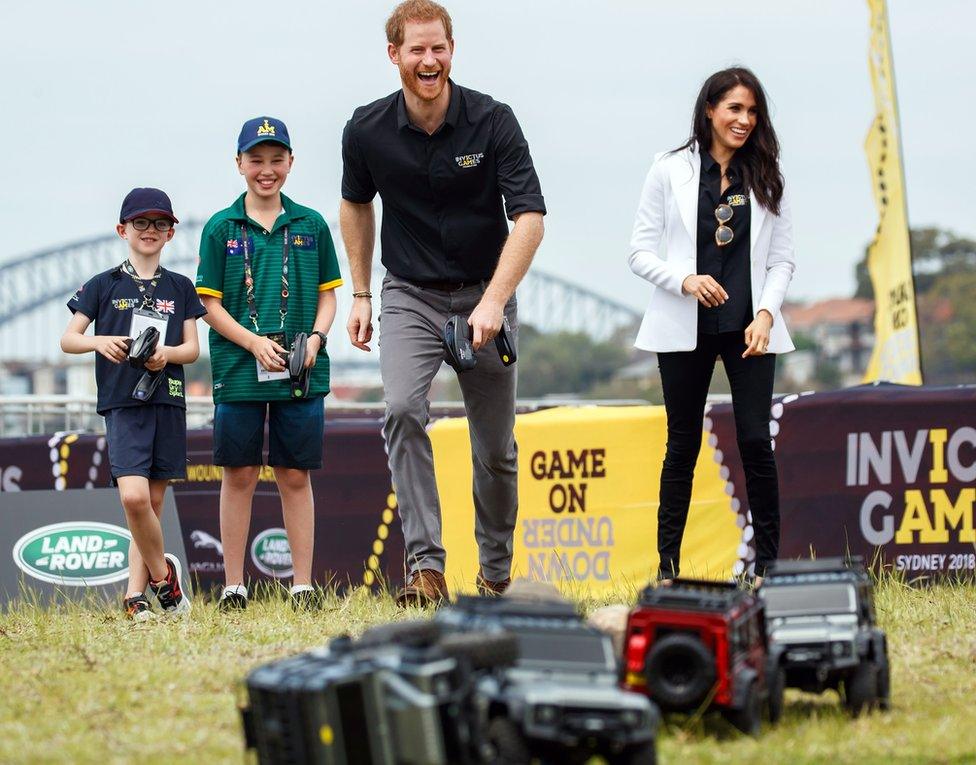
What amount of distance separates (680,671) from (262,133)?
10.9 ft

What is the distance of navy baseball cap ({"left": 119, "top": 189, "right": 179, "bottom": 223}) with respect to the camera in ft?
19.1

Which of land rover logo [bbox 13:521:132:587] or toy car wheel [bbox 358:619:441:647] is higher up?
toy car wheel [bbox 358:619:441:647]

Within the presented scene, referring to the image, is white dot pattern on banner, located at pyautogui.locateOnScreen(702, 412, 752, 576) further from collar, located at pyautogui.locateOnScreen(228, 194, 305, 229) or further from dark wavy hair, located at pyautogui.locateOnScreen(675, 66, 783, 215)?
collar, located at pyautogui.locateOnScreen(228, 194, 305, 229)

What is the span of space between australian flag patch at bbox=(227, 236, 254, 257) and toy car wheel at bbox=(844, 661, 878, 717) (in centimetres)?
320

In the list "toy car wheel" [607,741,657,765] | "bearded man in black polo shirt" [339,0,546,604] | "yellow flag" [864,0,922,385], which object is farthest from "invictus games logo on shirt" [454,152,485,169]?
"yellow flag" [864,0,922,385]

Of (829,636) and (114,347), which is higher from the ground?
(114,347)

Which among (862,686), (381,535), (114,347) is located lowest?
(862,686)

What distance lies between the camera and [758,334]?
5105 millimetres

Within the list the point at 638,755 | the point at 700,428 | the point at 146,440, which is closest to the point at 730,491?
the point at 700,428

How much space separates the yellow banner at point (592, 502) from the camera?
7082 millimetres

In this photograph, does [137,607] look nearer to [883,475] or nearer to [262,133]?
[262,133]

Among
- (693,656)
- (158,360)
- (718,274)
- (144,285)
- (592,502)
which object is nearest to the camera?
(693,656)

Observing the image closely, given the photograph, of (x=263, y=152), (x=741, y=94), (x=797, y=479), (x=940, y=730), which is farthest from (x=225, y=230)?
(x=940, y=730)

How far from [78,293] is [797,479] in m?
3.39
